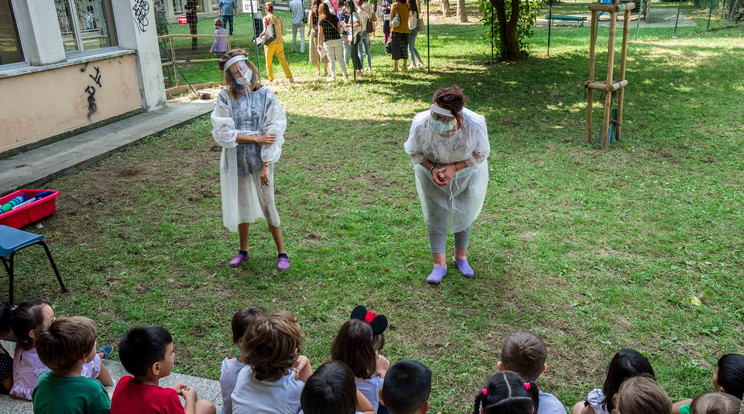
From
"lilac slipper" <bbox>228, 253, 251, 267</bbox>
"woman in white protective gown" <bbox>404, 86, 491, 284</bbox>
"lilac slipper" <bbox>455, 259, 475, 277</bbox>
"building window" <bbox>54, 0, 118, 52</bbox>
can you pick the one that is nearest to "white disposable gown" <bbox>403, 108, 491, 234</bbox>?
"woman in white protective gown" <bbox>404, 86, 491, 284</bbox>

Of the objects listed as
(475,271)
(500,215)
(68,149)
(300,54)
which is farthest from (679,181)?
(300,54)

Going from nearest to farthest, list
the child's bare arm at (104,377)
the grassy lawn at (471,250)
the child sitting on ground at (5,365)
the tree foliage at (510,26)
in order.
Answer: the child sitting on ground at (5,365) → the child's bare arm at (104,377) → the grassy lawn at (471,250) → the tree foliage at (510,26)

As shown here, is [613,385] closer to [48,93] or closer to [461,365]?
[461,365]

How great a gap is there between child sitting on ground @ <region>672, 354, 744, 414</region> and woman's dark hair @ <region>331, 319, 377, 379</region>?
60.3 inches

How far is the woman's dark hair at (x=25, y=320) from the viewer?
3012mm

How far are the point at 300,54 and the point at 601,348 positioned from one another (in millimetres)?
14409

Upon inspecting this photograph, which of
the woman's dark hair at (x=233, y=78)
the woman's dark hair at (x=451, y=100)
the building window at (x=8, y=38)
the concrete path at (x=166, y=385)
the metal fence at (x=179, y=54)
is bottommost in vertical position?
the concrete path at (x=166, y=385)

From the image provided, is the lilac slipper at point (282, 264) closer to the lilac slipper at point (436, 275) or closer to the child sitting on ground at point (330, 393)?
the lilac slipper at point (436, 275)

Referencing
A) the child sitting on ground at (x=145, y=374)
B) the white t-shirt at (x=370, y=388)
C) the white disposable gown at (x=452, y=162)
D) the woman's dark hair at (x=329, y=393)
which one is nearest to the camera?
the woman's dark hair at (x=329, y=393)

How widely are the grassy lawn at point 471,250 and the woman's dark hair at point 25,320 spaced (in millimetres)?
872

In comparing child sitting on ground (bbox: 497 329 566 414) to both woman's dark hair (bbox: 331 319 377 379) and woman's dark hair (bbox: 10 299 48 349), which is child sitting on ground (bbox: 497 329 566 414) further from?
woman's dark hair (bbox: 10 299 48 349)

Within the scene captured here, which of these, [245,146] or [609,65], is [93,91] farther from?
[609,65]

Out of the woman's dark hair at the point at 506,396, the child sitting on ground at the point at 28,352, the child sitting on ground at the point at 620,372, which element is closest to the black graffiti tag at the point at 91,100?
the child sitting on ground at the point at 28,352

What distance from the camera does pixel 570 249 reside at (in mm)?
4906
